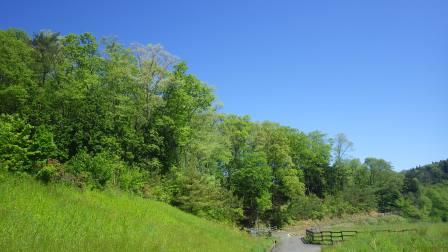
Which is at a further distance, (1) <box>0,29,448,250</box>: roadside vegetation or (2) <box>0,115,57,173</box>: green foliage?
(2) <box>0,115,57,173</box>: green foliage

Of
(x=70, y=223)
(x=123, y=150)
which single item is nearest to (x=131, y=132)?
(x=123, y=150)

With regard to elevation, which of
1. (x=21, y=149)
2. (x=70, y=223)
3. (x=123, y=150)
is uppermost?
(x=123, y=150)

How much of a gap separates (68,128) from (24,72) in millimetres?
8776

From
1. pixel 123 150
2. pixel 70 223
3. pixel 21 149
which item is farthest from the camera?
pixel 123 150

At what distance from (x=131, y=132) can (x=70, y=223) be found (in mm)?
21195

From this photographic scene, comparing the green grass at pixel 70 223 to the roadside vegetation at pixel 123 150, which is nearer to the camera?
the green grass at pixel 70 223

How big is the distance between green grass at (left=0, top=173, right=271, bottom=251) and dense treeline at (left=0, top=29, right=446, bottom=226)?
1874 mm

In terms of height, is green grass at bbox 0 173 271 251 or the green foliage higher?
the green foliage

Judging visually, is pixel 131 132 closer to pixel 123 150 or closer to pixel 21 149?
pixel 123 150

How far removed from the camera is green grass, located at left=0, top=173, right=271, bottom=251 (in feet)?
29.6

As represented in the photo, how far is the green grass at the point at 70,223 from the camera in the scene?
9.01 m

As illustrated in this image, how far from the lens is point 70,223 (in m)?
11.4

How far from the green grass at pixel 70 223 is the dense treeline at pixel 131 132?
1874 mm

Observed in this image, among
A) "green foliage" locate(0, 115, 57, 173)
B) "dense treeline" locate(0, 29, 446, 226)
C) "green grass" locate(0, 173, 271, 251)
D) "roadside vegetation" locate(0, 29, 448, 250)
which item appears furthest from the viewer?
"dense treeline" locate(0, 29, 446, 226)
